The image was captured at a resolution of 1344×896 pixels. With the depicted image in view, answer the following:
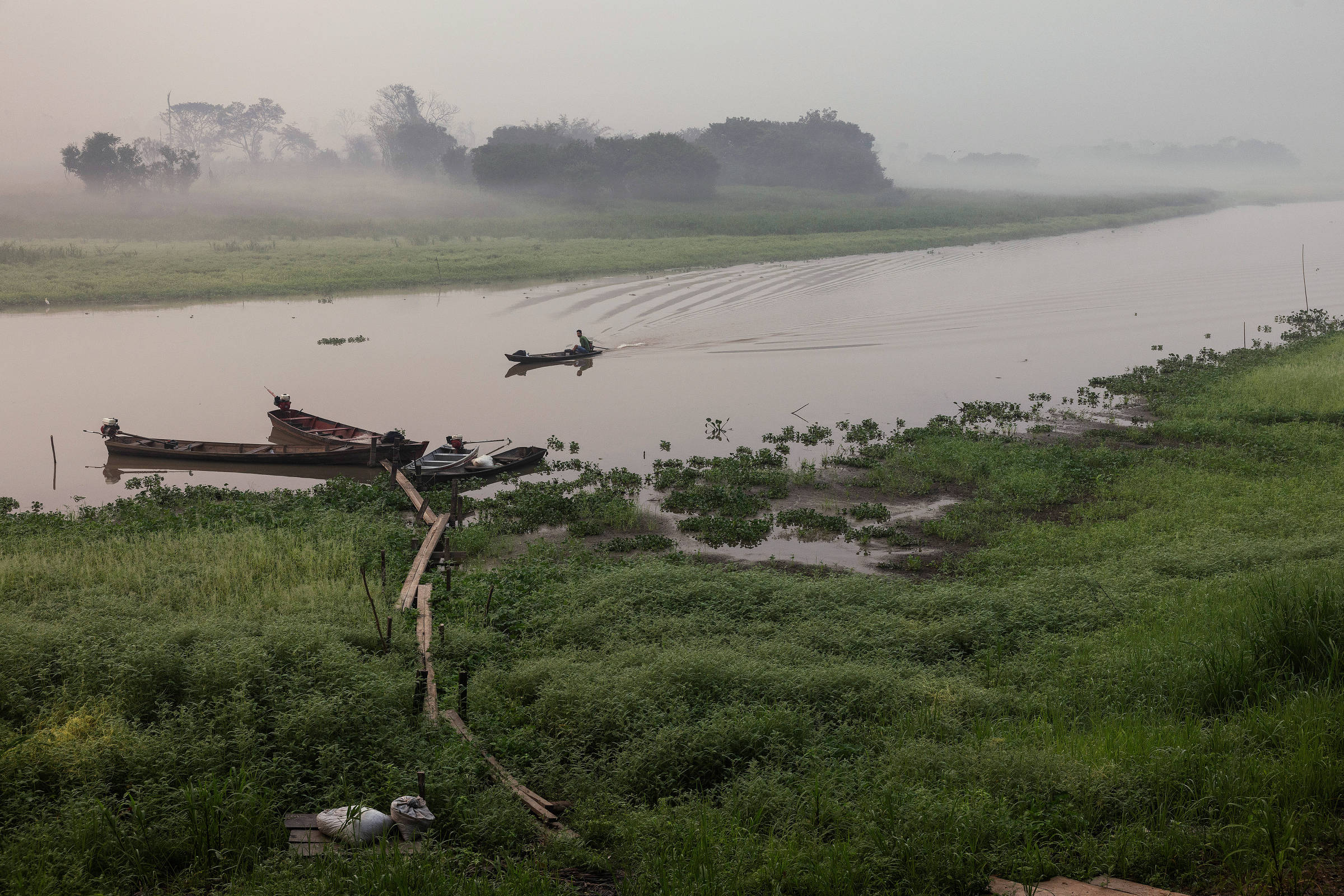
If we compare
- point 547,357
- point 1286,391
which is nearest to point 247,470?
point 547,357

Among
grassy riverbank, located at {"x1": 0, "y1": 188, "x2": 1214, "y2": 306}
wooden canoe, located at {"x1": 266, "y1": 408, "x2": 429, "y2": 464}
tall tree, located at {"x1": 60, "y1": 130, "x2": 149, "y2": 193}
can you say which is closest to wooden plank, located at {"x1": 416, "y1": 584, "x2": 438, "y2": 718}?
wooden canoe, located at {"x1": 266, "y1": 408, "x2": 429, "y2": 464}

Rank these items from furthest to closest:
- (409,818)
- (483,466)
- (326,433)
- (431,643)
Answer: (326,433) < (483,466) < (431,643) < (409,818)

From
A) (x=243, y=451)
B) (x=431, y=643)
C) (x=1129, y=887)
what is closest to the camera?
(x=1129, y=887)

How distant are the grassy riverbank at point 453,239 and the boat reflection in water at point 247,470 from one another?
Answer: 25.1 meters

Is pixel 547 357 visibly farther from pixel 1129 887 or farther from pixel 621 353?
pixel 1129 887

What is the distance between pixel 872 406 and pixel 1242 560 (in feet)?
42.3

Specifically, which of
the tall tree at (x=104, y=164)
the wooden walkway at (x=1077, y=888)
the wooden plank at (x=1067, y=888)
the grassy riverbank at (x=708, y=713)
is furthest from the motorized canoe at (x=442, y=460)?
the tall tree at (x=104, y=164)

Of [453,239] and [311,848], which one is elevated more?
[453,239]

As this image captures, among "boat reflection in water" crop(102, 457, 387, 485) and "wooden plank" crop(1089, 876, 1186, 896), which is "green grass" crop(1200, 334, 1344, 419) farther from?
"boat reflection in water" crop(102, 457, 387, 485)

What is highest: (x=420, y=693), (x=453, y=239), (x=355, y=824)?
(x=453, y=239)

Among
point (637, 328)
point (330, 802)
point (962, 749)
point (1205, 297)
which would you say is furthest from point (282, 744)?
point (1205, 297)

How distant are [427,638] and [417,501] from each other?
6408mm

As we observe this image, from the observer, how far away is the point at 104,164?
72.0m

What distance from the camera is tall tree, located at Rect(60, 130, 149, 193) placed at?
71.4 m
